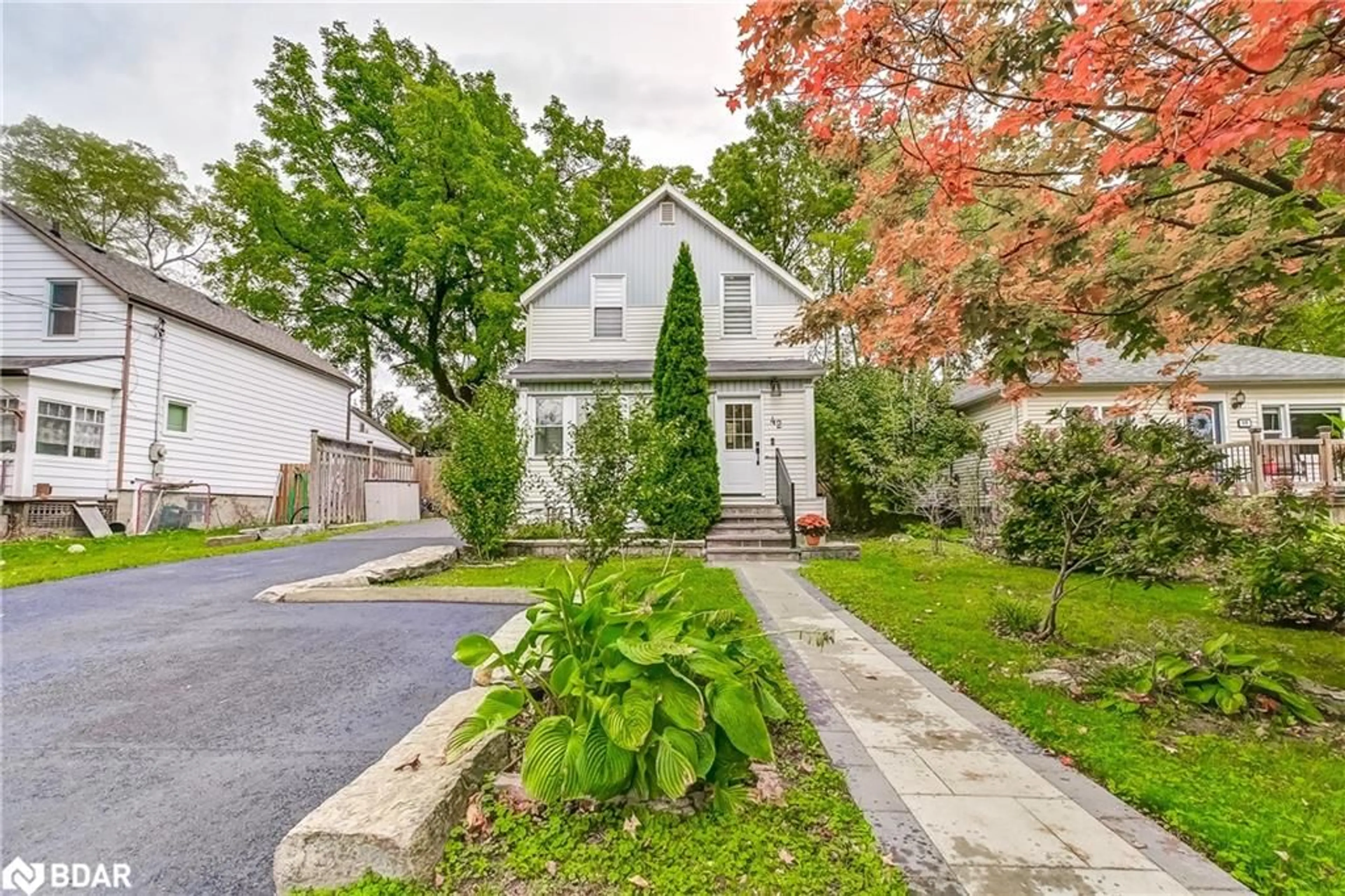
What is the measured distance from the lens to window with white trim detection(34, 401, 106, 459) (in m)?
10.3

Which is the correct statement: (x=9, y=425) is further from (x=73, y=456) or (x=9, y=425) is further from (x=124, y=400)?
(x=124, y=400)

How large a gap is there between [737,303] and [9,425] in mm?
13676

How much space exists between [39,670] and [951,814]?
5314mm

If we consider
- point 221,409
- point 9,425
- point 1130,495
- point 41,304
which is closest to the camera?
point 1130,495

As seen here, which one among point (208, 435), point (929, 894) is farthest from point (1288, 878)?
point (208, 435)

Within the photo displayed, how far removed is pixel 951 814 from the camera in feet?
7.26

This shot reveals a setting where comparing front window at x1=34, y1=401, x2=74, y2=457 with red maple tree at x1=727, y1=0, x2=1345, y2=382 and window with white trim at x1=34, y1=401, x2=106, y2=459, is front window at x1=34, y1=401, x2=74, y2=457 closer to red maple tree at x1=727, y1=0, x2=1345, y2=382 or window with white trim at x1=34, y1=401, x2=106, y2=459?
window with white trim at x1=34, y1=401, x2=106, y2=459

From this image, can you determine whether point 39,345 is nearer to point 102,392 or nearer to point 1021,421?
point 102,392

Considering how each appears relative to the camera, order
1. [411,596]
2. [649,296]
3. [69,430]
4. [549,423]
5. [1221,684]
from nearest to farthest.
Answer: [1221,684] → [411,596] → [69,430] → [549,423] → [649,296]

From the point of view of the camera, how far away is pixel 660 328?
42.1ft

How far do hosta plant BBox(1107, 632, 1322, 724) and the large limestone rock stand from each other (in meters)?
3.58

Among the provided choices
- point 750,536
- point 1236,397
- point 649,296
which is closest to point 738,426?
point 750,536

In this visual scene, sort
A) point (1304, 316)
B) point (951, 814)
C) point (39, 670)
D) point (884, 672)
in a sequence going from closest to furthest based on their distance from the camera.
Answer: point (951, 814) → point (39, 670) → point (884, 672) → point (1304, 316)

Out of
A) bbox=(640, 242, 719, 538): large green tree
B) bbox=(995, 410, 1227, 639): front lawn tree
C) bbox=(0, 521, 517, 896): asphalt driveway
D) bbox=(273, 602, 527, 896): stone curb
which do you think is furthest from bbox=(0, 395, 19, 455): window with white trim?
bbox=(995, 410, 1227, 639): front lawn tree
